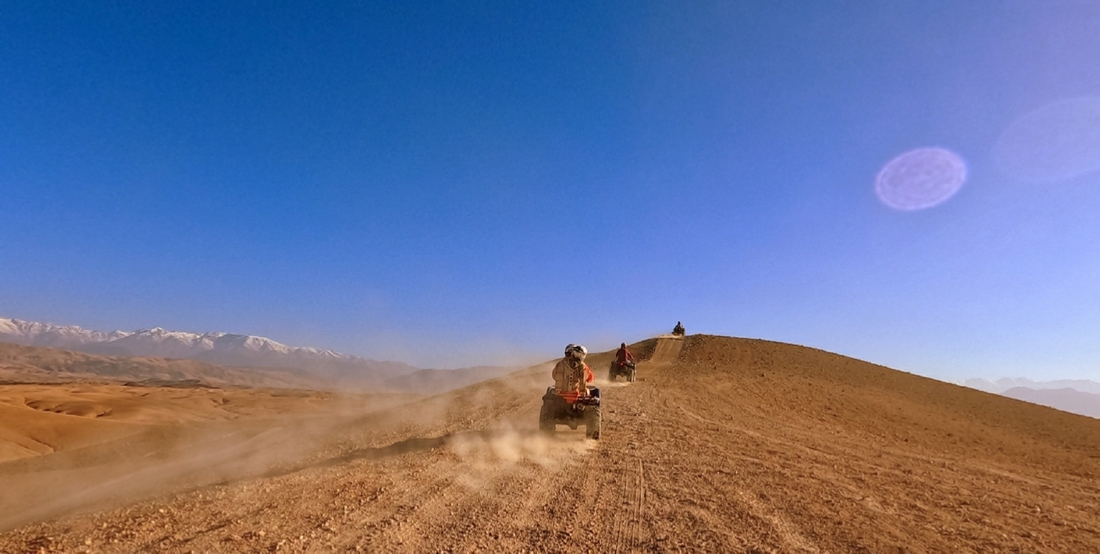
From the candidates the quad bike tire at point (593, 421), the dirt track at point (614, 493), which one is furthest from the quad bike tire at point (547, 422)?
the quad bike tire at point (593, 421)

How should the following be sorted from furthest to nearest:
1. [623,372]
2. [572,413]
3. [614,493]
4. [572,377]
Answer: [623,372]
[572,377]
[572,413]
[614,493]

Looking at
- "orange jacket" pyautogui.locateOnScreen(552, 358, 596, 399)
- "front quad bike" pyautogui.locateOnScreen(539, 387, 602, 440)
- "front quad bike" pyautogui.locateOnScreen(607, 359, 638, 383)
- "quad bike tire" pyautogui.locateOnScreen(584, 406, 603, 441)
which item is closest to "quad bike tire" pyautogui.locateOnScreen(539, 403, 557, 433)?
"front quad bike" pyautogui.locateOnScreen(539, 387, 602, 440)

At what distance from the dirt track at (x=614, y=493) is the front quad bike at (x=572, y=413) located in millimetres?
484

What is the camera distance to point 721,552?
6.60 meters

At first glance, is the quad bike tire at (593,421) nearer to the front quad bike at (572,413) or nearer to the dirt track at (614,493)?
the front quad bike at (572,413)

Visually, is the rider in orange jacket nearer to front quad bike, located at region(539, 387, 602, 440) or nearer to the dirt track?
front quad bike, located at region(539, 387, 602, 440)

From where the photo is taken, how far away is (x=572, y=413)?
1433 cm

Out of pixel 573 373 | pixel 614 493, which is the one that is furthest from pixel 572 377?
pixel 614 493

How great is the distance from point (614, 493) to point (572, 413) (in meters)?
5.15

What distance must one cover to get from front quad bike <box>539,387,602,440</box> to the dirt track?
0.48 metres

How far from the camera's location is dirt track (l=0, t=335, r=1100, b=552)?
6.84 metres

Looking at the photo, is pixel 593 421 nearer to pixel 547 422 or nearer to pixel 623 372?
pixel 547 422

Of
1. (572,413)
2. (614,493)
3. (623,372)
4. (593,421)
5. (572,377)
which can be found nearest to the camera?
(614,493)

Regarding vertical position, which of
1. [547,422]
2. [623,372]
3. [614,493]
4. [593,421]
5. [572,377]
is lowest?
[614,493]
